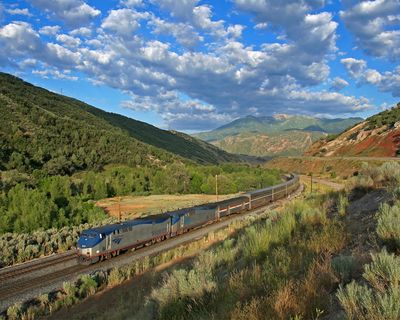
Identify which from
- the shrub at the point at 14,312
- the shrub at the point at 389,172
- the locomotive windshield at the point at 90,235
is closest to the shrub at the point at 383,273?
the shrub at the point at 389,172

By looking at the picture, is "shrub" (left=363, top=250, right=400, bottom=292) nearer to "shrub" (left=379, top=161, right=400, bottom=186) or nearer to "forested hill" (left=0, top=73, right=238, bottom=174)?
"shrub" (left=379, top=161, right=400, bottom=186)

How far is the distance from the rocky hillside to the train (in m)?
59.8

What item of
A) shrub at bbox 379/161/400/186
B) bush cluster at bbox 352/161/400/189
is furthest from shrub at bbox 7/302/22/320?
shrub at bbox 379/161/400/186

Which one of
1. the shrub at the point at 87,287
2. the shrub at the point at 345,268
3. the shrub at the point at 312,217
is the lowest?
the shrub at the point at 87,287

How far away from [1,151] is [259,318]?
73609mm

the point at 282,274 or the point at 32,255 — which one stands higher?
the point at 282,274

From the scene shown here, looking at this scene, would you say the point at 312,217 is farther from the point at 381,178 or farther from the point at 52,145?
the point at 52,145

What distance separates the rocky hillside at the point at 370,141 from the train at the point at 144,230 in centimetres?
5982

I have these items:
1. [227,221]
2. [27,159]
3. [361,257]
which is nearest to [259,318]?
[361,257]

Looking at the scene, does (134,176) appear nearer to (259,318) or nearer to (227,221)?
(227,221)

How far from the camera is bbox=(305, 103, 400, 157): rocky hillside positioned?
91.8 m

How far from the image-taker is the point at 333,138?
5344 inches

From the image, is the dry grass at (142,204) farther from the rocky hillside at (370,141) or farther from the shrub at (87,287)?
the rocky hillside at (370,141)

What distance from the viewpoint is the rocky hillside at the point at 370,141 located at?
91.8m
